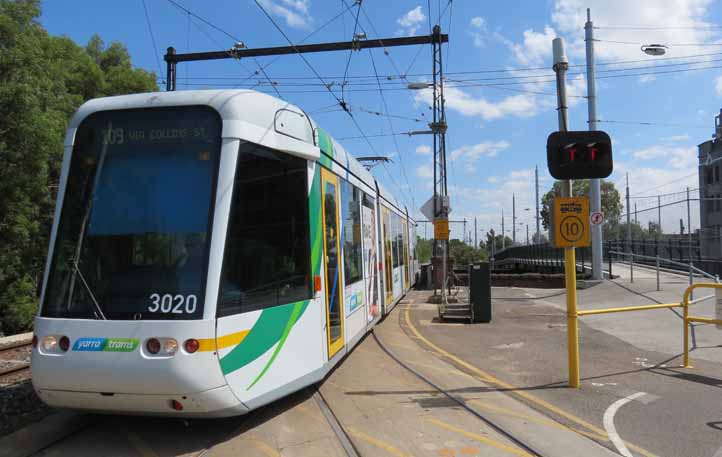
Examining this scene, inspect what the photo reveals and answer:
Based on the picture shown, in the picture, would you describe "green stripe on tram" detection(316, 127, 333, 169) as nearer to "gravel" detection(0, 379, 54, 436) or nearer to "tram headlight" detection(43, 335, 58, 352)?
"tram headlight" detection(43, 335, 58, 352)

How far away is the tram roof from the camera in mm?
5445

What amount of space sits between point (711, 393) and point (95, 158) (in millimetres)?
7510

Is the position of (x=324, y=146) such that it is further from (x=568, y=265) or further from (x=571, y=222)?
(x=568, y=265)

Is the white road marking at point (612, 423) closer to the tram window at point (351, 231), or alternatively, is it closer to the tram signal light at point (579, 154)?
the tram signal light at point (579, 154)

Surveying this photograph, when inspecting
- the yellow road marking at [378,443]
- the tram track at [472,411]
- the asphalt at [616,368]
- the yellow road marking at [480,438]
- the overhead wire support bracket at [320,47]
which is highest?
the overhead wire support bracket at [320,47]

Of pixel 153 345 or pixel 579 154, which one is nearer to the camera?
pixel 153 345

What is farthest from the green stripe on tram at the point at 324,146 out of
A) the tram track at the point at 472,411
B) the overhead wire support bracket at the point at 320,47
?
the overhead wire support bracket at the point at 320,47

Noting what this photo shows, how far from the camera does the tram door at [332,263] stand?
702cm

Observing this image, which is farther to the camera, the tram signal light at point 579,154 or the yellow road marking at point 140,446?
the tram signal light at point 579,154

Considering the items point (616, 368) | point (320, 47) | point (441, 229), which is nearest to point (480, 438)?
point (616, 368)

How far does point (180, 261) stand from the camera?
5.12 meters

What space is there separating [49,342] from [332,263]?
11.0ft

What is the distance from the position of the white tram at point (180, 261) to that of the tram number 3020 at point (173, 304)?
0.04ft

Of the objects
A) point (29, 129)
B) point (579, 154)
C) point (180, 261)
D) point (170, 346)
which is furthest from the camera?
point (29, 129)
